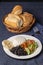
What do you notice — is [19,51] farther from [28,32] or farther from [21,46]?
[28,32]

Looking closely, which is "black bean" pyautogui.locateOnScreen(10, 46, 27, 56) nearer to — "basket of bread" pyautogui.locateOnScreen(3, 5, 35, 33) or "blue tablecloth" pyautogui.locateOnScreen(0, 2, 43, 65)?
"blue tablecloth" pyautogui.locateOnScreen(0, 2, 43, 65)

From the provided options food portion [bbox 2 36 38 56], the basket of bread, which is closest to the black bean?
food portion [bbox 2 36 38 56]

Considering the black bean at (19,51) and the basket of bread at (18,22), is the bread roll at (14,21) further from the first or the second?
the black bean at (19,51)

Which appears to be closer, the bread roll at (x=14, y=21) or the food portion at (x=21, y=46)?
the food portion at (x=21, y=46)

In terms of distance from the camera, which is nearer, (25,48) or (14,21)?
(25,48)

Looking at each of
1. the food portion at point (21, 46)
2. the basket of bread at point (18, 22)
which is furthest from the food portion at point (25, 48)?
the basket of bread at point (18, 22)

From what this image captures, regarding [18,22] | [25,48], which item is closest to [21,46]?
[25,48]

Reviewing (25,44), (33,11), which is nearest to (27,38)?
(25,44)

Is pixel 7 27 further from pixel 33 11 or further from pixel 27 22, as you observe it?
pixel 33 11

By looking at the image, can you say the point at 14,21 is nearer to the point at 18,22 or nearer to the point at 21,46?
the point at 18,22
